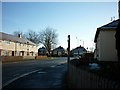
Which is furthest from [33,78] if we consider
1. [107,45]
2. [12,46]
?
[12,46]

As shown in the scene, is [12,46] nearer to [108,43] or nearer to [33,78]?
[108,43]

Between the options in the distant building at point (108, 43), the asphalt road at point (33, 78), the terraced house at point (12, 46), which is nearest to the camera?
the asphalt road at point (33, 78)

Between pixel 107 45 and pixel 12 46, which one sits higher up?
pixel 12 46

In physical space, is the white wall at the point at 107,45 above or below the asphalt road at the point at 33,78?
above

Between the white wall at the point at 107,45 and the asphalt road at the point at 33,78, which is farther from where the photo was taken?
the white wall at the point at 107,45

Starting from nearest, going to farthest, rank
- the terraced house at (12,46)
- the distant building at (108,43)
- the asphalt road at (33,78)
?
the asphalt road at (33,78)
the distant building at (108,43)
the terraced house at (12,46)

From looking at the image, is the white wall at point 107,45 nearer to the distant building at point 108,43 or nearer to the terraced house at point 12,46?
the distant building at point 108,43

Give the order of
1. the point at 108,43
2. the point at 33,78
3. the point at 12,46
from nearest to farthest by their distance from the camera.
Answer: the point at 33,78 → the point at 108,43 → the point at 12,46

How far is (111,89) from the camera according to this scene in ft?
8.88

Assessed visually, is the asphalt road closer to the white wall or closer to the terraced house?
the white wall

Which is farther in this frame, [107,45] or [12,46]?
[12,46]

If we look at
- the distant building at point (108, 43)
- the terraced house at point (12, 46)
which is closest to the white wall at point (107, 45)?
the distant building at point (108, 43)

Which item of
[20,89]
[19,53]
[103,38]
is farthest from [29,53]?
[20,89]

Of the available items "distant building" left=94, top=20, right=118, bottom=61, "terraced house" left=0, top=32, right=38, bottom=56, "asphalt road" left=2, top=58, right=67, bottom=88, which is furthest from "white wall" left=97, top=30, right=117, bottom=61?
"terraced house" left=0, top=32, right=38, bottom=56
